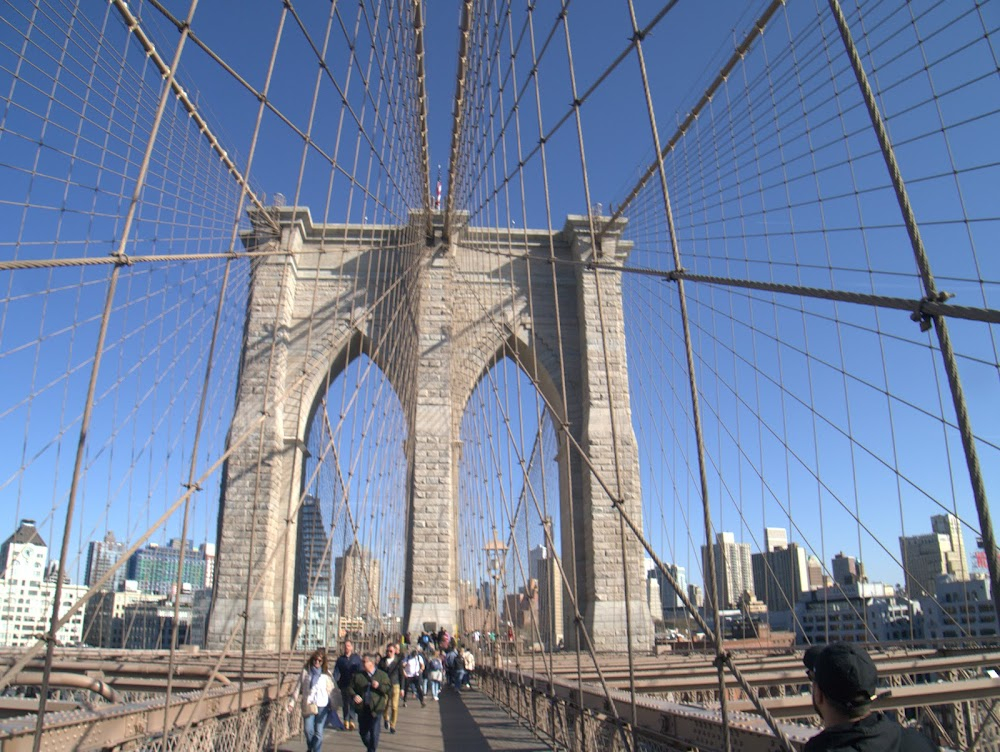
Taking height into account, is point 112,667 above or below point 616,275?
below

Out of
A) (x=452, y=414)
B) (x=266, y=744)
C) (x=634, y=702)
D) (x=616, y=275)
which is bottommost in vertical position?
(x=266, y=744)

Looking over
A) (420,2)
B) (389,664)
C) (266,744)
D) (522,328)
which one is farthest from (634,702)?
(522,328)

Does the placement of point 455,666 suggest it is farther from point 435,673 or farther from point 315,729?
point 315,729

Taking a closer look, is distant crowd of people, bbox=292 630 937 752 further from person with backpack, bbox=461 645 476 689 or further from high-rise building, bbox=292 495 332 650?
high-rise building, bbox=292 495 332 650

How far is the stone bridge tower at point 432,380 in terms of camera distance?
1400cm

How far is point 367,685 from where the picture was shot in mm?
5477

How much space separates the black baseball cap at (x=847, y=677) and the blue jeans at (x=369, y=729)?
4.57 metres

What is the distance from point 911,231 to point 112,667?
226 inches

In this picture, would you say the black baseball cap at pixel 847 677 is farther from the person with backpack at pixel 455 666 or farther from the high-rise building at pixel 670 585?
the person with backpack at pixel 455 666

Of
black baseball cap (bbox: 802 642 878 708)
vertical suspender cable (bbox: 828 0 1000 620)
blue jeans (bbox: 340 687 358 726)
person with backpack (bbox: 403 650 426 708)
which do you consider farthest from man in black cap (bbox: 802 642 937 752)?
person with backpack (bbox: 403 650 426 708)

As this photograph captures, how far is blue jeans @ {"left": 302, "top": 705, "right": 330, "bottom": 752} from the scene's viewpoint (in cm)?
506

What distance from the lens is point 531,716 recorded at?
6.39 metres

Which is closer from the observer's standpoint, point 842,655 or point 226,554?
point 842,655

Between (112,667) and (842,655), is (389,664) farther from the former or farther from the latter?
(842,655)
